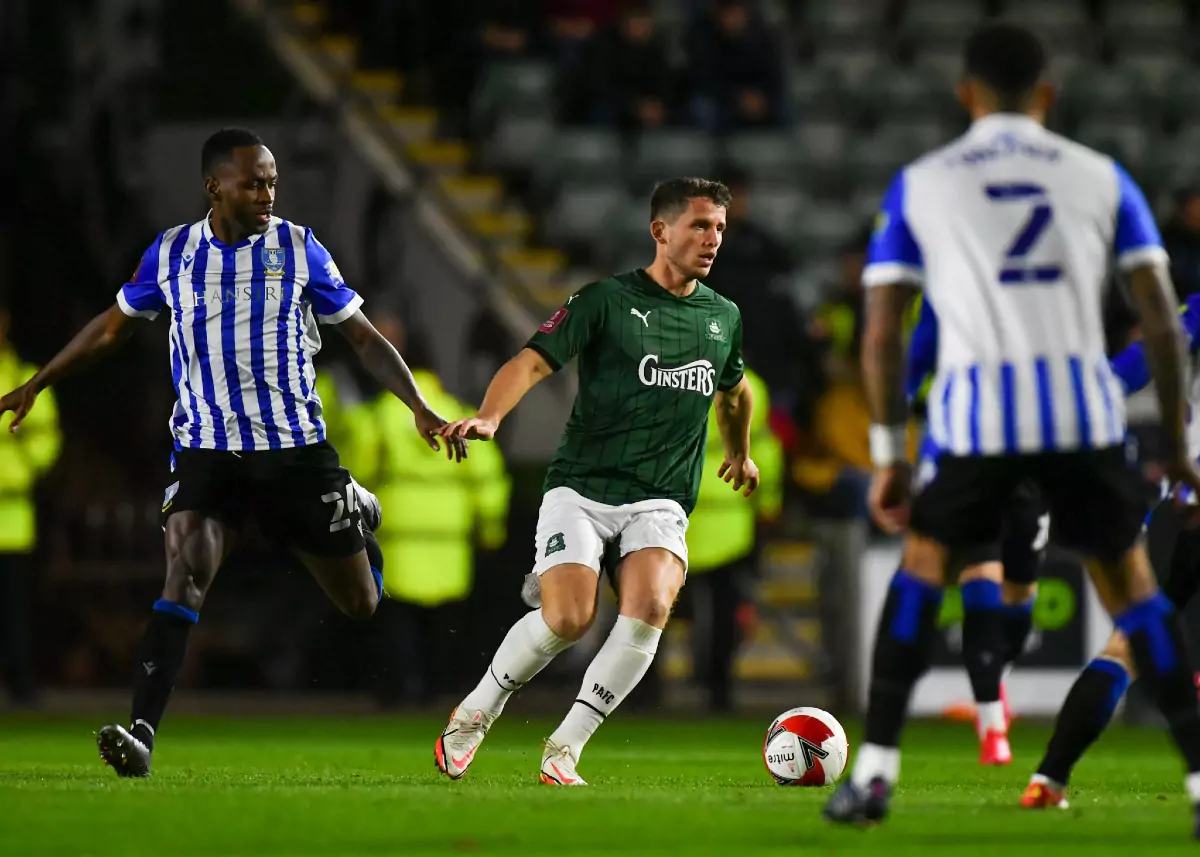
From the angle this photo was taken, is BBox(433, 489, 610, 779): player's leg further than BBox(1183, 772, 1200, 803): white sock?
Yes

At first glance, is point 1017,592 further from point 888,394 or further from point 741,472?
point 888,394

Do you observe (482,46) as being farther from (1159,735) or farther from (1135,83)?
(1159,735)

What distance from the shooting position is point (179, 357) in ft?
26.5

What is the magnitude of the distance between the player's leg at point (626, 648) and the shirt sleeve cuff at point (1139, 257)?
97.2 inches

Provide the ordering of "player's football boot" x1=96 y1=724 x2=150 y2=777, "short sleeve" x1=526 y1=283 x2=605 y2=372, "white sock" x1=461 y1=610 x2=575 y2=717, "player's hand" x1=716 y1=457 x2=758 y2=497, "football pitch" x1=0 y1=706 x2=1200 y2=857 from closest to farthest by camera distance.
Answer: "football pitch" x1=0 y1=706 x2=1200 y2=857 < "player's football boot" x1=96 y1=724 x2=150 y2=777 < "short sleeve" x1=526 y1=283 x2=605 y2=372 < "white sock" x1=461 y1=610 x2=575 y2=717 < "player's hand" x1=716 y1=457 x2=758 y2=497

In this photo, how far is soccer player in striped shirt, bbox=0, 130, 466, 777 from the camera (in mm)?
7922

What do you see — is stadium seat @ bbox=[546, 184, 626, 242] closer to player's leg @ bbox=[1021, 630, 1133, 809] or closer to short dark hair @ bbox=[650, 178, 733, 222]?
short dark hair @ bbox=[650, 178, 733, 222]

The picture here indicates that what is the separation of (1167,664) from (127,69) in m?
13.6

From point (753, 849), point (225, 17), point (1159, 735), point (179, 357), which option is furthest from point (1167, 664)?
point (225, 17)

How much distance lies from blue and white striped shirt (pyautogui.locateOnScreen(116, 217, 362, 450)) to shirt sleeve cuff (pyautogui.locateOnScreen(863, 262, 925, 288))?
2.81 m

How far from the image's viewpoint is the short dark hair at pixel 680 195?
26.2 ft

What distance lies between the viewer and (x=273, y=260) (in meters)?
8.05

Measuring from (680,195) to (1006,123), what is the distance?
91.5 inches

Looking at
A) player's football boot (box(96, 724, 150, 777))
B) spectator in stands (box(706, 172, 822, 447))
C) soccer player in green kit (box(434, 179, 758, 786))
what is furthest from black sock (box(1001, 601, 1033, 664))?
spectator in stands (box(706, 172, 822, 447))
